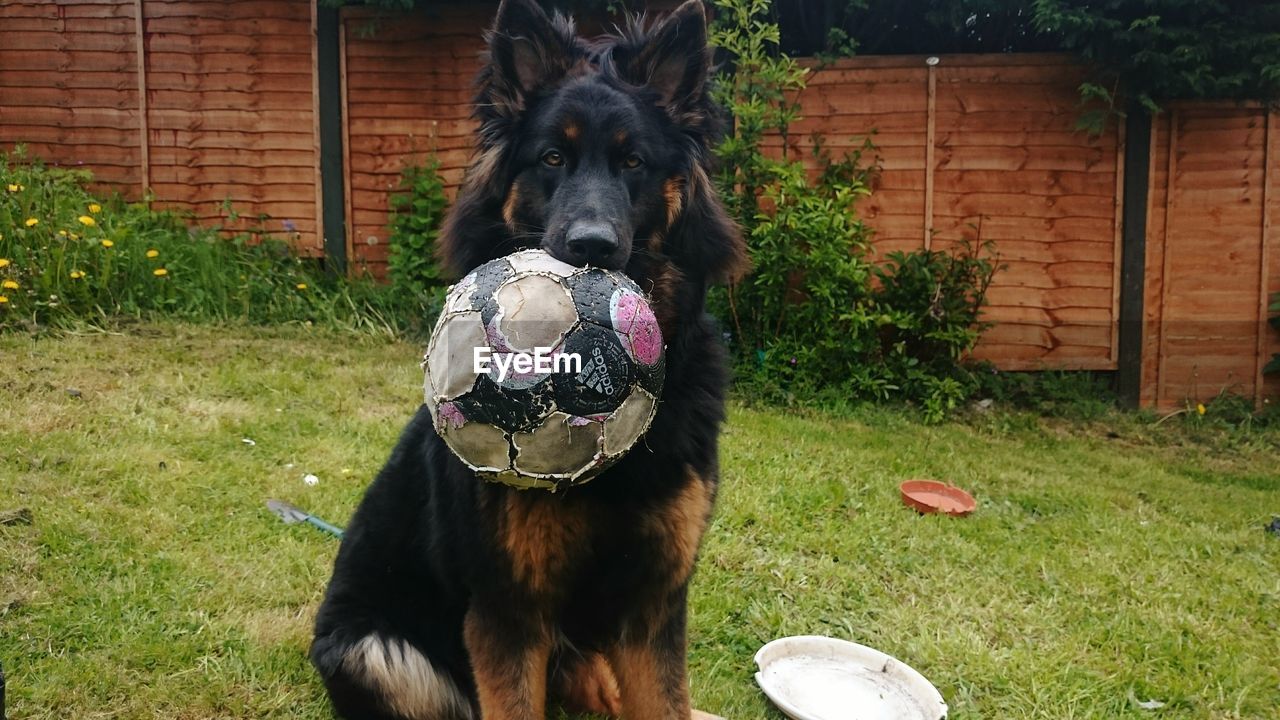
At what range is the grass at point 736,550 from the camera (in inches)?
127

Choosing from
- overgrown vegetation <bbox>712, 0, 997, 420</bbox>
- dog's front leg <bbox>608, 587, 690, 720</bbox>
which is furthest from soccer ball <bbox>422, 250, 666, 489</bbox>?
overgrown vegetation <bbox>712, 0, 997, 420</bbox>

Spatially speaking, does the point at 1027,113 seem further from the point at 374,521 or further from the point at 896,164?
the point at 374,521

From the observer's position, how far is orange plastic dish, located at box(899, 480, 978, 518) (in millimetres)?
5191

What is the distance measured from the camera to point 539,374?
207 centimetres

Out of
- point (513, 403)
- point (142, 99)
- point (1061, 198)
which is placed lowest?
point (513, 403)

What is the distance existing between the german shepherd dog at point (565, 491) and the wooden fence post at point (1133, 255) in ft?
21.8

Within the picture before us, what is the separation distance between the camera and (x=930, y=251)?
26.1 ft

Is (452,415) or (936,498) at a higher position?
(452,415)

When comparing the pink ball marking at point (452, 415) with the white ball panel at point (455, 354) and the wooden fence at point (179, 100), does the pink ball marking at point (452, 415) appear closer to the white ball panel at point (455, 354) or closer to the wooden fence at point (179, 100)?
the white ball panel at point (455, 354)

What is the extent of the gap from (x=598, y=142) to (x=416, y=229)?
260 inches

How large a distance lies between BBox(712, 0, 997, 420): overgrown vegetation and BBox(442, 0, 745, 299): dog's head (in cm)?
466

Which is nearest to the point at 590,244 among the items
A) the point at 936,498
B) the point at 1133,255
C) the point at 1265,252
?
the point at 936,498

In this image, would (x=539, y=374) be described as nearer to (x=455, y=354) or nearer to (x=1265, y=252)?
(x=455, y=354)

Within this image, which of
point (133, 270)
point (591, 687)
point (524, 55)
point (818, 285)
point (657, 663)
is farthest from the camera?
point (133, 270)
